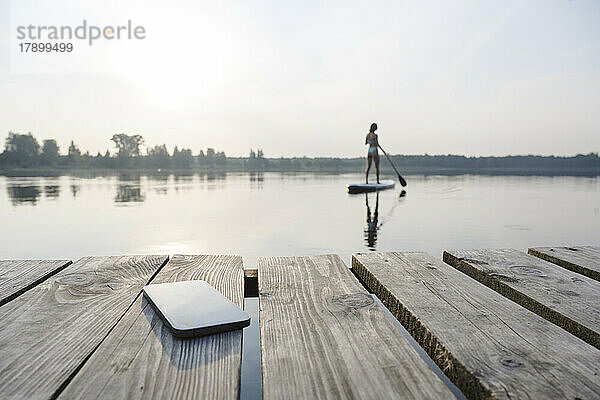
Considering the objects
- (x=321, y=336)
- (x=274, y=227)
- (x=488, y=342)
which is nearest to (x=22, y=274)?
(x=321, y=336)

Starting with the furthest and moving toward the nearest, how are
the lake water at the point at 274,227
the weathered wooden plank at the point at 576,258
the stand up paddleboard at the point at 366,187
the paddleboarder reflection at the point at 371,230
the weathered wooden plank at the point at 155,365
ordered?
the stand up paddleboard at the point at 366,187 < the paddleboarder reflection at the point at 371,230 < the lake water at the point at 274,227 < the weathered wooden plank at the point at 576,258 < the weathered wooden plank at the point at 155,365

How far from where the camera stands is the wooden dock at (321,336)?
689mm

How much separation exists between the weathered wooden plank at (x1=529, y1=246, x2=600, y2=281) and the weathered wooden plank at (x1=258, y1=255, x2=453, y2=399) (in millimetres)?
779

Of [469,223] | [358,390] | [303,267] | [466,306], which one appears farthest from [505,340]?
[469,223]

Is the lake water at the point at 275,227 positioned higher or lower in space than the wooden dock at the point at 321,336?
lower

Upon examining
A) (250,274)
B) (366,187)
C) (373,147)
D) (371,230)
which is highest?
(373,147)

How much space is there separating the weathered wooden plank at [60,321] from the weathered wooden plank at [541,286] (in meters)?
0.98

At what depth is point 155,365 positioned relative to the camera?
75cm

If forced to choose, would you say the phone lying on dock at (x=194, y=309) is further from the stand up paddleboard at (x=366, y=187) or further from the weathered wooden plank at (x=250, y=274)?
the stand up paddleboard at (x=366, y=187)

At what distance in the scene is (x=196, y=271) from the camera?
54.2 inches

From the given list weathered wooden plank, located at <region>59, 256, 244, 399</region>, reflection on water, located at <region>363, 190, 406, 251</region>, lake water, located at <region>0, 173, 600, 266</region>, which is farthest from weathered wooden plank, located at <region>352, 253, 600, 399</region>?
reflection on water, located at <region>363, 190, 406, 251</region>

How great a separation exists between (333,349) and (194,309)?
1.06 ft

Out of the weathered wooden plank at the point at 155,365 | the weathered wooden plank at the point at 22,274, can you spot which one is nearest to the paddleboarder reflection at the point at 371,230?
the weathered wooden plank at the point at 22,274

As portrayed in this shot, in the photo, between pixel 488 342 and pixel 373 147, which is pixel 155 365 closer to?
pixel 488 342
